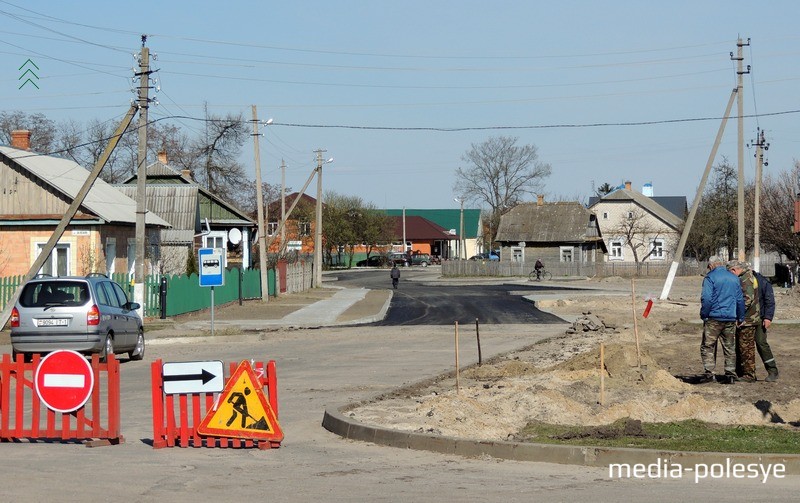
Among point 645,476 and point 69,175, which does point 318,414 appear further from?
point 69,175

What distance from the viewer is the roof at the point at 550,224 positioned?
310ft

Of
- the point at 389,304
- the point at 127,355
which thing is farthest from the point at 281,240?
the point at 127,355

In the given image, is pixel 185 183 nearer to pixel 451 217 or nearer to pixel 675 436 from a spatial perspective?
pixel 675 436

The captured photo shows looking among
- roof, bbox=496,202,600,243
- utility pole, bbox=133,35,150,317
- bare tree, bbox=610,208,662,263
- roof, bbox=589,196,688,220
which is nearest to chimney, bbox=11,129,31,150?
utility pole, bbox=133,35,150,317

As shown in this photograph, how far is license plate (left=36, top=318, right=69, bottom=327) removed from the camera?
19953mm

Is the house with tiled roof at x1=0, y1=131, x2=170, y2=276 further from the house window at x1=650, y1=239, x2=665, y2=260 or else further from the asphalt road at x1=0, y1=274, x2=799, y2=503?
the house window at x1=650, y1=239, x2=665, y2=260

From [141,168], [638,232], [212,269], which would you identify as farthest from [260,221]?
[638,232]

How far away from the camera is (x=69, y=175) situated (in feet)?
141

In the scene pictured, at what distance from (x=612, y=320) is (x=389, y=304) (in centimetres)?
1759

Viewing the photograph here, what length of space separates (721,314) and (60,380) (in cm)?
949

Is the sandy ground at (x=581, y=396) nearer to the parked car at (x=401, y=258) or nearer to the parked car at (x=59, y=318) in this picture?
the parked car at (x=59, y=318)

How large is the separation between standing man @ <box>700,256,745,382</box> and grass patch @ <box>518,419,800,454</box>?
14.9 ft

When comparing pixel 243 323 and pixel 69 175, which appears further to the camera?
pixel 69 175

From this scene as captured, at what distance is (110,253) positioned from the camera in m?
40.4
